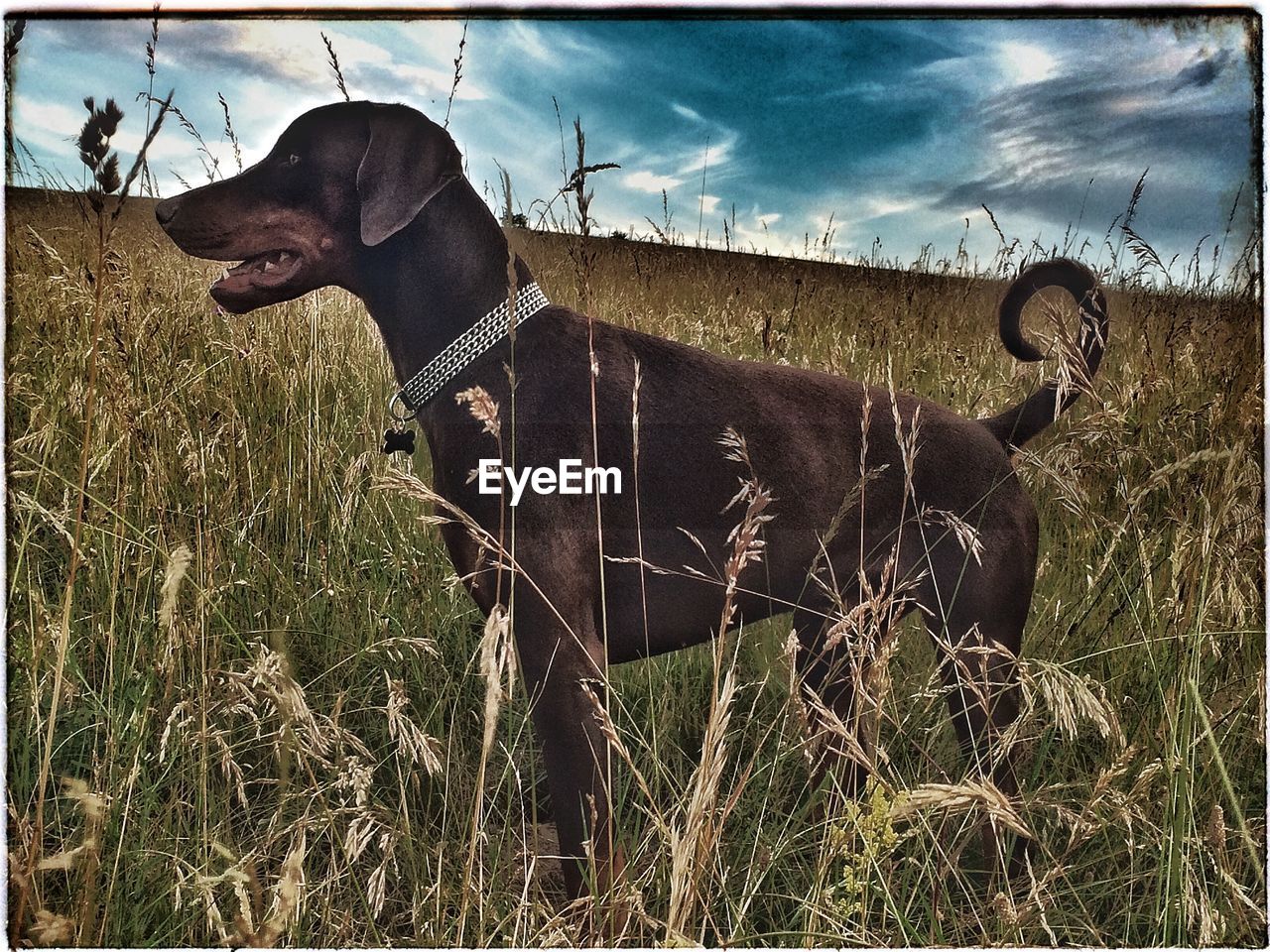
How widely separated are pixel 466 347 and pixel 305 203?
0.50 metres

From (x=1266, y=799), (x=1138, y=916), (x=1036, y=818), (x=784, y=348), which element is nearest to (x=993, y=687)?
(x=1036, y=818)

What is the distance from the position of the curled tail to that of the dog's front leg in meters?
1.16

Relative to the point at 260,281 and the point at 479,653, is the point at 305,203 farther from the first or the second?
the point at 479,653

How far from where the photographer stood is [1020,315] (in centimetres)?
223

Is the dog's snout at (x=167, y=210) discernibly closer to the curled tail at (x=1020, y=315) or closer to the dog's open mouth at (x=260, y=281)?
the dog's open mouth at (x=260, y=281)

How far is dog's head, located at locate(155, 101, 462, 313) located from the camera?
1995 mm

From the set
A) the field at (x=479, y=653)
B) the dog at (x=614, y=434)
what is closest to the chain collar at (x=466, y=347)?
the dog at (x=614, y=434)

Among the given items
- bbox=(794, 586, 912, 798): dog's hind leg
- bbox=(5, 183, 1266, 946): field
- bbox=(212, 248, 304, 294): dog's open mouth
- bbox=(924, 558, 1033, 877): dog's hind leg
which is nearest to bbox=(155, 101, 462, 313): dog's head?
bbox=(212, 248, 304, 294): dog's open mouth

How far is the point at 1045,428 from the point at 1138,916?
110 centimetres

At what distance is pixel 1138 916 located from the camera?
181 centimetres

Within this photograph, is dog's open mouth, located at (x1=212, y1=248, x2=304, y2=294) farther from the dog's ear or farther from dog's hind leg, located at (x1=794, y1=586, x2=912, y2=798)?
dog's hind leg, located at (x1=794, y1=586, x2=912, y2=798)

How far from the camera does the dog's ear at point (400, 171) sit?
1953mm

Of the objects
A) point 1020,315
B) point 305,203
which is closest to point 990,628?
point 1020,315

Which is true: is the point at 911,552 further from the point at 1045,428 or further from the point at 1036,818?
the point at 1036,818
